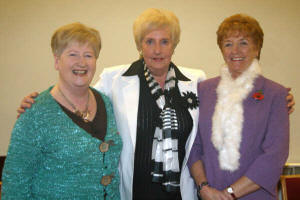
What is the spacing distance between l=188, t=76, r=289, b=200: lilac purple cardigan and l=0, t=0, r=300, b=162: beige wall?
172 centimetres

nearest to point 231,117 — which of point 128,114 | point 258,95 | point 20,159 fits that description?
point 258,95

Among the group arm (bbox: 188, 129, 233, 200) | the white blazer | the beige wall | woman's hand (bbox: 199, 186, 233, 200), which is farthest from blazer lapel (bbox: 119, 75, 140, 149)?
the beige wall

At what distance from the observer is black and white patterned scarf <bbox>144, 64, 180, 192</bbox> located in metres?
1.75

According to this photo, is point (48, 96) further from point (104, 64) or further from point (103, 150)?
point (104, 64)

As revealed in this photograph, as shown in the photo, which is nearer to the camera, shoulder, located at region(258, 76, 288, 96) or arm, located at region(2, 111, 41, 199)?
arm, located at region(2, 111, 41, 199)

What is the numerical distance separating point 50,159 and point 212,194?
102 centimetres

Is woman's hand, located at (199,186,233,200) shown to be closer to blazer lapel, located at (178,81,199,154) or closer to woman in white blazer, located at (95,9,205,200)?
woman in white blazer, located at (95,9,205,200)

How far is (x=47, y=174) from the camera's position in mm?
1340

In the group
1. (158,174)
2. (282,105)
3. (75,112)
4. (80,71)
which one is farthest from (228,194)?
(80,71)

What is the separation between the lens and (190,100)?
1.90 metres

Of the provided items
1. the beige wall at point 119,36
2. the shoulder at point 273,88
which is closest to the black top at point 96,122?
the shoulder at point 273,88

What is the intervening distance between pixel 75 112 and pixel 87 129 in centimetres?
12

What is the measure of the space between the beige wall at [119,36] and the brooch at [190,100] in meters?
1.45

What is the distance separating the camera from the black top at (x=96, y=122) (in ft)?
4.62
